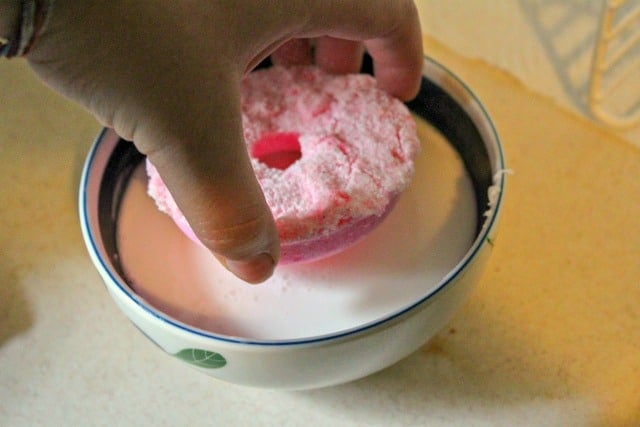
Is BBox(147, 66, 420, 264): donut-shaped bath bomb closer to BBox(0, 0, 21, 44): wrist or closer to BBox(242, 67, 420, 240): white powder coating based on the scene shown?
BBox(242, 67, 420, 240): white powder coating

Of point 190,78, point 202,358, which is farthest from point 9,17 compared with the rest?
point 202,358

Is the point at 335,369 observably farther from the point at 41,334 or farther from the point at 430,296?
the point at 41,334

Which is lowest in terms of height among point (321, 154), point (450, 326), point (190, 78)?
point (450, 326)

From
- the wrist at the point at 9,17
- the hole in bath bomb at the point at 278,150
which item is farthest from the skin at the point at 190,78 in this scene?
the hole in bath bomb at the point at 278,150

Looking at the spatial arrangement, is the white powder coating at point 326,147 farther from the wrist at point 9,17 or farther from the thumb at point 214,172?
the wrist at point 9,17

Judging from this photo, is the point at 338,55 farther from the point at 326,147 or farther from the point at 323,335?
the point at 323,335

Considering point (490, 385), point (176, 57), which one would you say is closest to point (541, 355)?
point (490, 385)
